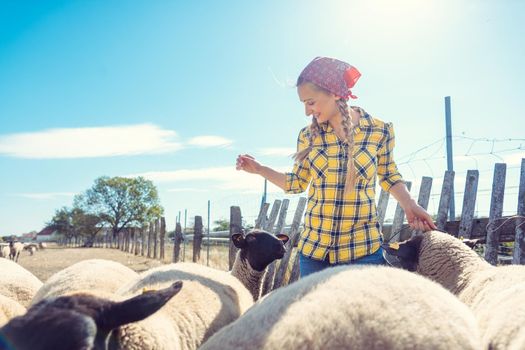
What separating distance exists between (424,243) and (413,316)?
2.30 metres

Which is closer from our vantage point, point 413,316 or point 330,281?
point 413,316

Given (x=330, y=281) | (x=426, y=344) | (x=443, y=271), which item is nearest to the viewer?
(x=426, y=344)

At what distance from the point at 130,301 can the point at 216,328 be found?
1101 mm

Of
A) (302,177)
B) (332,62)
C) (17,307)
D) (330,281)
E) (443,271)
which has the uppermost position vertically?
(332,62)

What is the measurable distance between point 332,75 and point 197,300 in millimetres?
1770

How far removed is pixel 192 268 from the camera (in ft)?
13.1

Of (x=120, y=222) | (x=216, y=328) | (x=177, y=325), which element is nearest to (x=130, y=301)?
(x=177, y=325)

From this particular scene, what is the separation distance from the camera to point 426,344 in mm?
1839

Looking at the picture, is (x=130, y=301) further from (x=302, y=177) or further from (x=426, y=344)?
(x=302, y=177)

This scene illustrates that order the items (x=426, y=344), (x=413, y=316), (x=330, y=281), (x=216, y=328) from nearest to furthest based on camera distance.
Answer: (x=426, y=344), (x=413, y=316), (x=330, y=281), (x=216, y=328)

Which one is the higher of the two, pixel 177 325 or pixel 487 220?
pixel 487 220

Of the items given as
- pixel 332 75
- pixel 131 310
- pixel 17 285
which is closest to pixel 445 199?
pixel 332 75

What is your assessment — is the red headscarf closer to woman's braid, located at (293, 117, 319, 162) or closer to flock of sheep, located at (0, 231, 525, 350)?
woman's braid, located at (293, 117, 319, 162)

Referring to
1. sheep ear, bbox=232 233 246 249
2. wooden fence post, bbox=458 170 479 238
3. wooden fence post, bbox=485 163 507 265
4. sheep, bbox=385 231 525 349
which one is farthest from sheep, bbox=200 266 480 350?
wooden fence post, bbox=458 170 479 238
